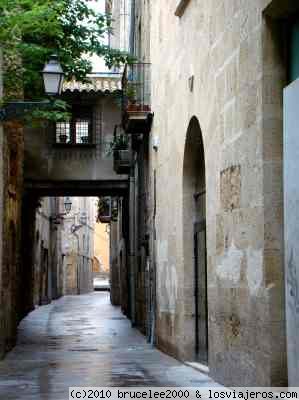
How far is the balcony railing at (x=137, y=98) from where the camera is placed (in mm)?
17453

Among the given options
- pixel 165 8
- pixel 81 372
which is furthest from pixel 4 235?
pixel 165 8

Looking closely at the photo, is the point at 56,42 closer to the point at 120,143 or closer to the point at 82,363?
the point at 120,143

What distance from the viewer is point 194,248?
12430 mm

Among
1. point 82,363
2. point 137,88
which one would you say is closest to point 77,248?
point 137,88

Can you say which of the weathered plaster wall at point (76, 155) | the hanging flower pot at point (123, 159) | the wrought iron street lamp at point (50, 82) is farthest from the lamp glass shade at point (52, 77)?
the weathered plaster wall at point (76, 155)

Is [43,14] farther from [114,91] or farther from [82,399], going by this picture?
[114,91]

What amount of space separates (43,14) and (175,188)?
11.8 feet

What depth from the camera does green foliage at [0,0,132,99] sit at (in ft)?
45.7

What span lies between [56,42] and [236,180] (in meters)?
11.1

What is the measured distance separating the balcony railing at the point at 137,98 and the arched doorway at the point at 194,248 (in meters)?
4.98

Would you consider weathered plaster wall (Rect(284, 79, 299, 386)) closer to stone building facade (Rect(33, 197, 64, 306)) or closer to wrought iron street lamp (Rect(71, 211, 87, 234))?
stone building facade (Rect(33, 197, 64, 306))

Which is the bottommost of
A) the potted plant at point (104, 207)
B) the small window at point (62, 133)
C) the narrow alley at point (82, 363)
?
the narrow alley at point (82, 363)

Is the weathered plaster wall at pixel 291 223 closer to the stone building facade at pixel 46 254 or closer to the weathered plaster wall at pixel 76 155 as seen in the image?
the weathered plaster wall at pixel 76 155

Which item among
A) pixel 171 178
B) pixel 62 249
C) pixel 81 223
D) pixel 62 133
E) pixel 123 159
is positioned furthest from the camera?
pixel 81 223
